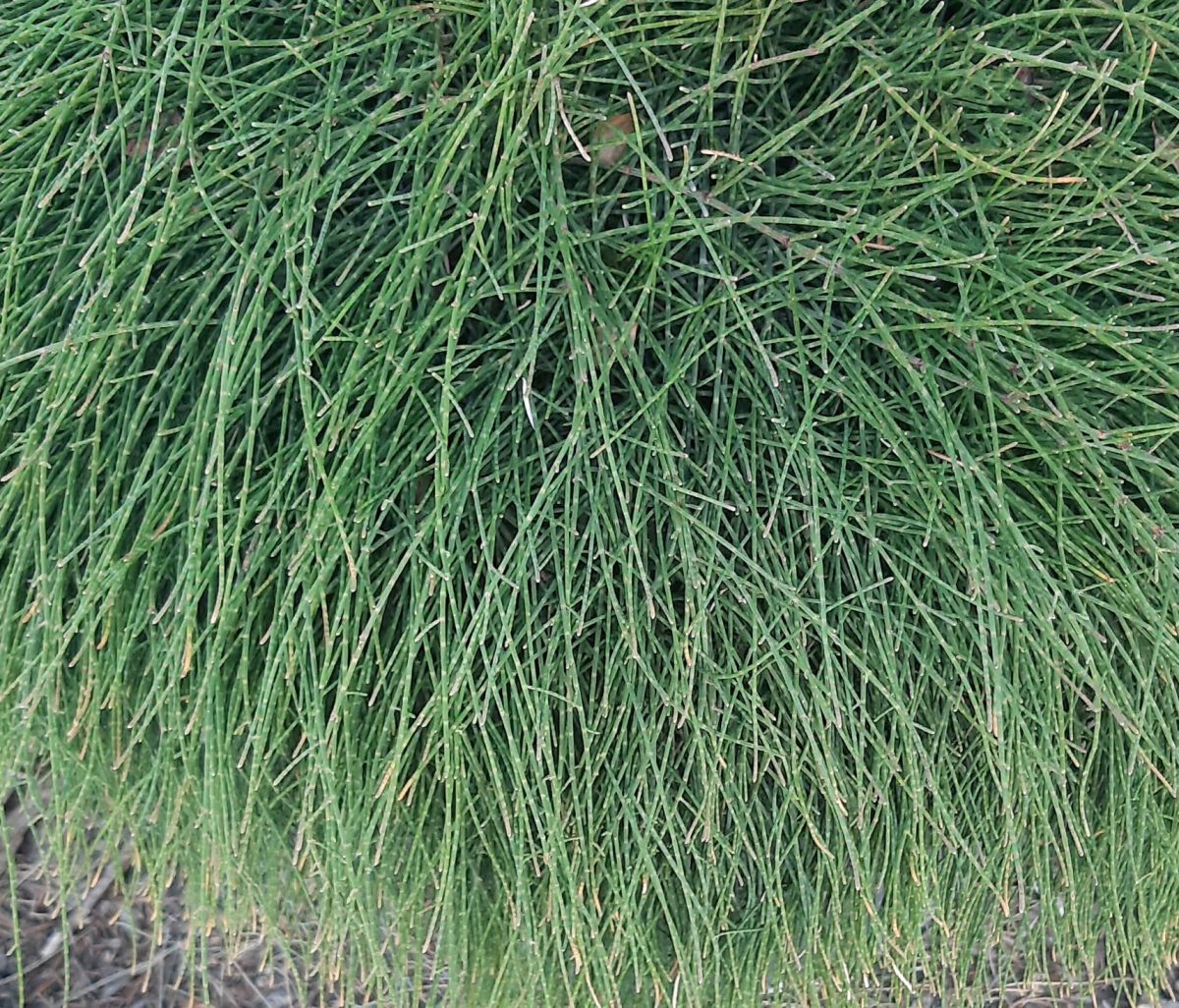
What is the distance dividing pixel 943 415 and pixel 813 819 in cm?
29

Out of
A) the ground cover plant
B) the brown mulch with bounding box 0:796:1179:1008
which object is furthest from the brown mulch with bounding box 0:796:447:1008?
the ground cover plant

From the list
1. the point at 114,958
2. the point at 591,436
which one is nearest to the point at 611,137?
the point at 591,436

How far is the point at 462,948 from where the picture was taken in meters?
0.75

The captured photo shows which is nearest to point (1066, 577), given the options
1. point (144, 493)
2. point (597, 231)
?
point (597, 231)

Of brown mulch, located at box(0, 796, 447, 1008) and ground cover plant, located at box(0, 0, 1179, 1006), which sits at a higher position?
ground cover plant, located at box(0, 0, 1179, 1006)

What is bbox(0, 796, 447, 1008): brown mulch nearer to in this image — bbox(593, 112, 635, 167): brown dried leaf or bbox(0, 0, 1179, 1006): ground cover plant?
bbox(0, 0, 1179, 1006): ground cover plant

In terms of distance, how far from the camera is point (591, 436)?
681mm

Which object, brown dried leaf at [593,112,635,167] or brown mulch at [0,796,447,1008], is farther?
brown mulch at [0,796,447,1008]

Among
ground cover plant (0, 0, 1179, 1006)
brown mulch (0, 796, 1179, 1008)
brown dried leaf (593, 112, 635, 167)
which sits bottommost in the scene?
brown mulch (0, 796, 1179, 1008)

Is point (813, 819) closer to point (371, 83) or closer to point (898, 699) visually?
point (898, 699)

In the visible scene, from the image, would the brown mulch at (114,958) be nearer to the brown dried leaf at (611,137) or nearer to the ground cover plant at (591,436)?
the ground cover plant at (591,436)

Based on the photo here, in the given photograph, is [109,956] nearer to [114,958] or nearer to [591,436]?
[114,958]

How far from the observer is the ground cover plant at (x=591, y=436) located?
659 millimetres

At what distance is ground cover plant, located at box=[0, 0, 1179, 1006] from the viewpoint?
0.66 meters
